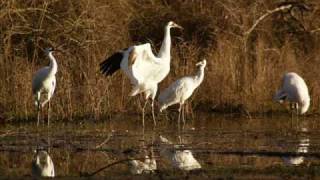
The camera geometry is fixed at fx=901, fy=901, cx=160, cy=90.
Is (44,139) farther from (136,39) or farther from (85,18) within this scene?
(136,39)

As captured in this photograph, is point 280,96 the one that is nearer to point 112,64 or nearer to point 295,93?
point 295,93

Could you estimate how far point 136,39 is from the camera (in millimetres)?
22516

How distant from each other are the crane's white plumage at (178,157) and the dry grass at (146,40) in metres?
4.38

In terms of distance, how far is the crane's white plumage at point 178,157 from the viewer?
10.6m

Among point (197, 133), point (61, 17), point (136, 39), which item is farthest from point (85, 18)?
point (197, 133)

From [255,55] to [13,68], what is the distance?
5405mm

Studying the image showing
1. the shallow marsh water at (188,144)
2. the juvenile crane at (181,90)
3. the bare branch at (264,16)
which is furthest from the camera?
the bare branch at (264,16)

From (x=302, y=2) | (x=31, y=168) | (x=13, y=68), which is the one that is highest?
(x=302, y=2)

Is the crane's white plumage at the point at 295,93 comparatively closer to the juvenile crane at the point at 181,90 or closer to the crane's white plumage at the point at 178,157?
the juvenile crane at the point at 181,90

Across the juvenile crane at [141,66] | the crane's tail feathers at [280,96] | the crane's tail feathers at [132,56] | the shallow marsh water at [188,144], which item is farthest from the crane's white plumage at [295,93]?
the crane's tail feathers at [132,56]

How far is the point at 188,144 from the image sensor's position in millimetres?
12938

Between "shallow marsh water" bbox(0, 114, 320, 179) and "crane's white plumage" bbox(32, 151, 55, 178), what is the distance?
0.09 m

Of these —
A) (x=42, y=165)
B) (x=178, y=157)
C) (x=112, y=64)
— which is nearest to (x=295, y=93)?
(x=112, y=64)

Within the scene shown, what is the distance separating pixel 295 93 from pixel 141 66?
306 cm
